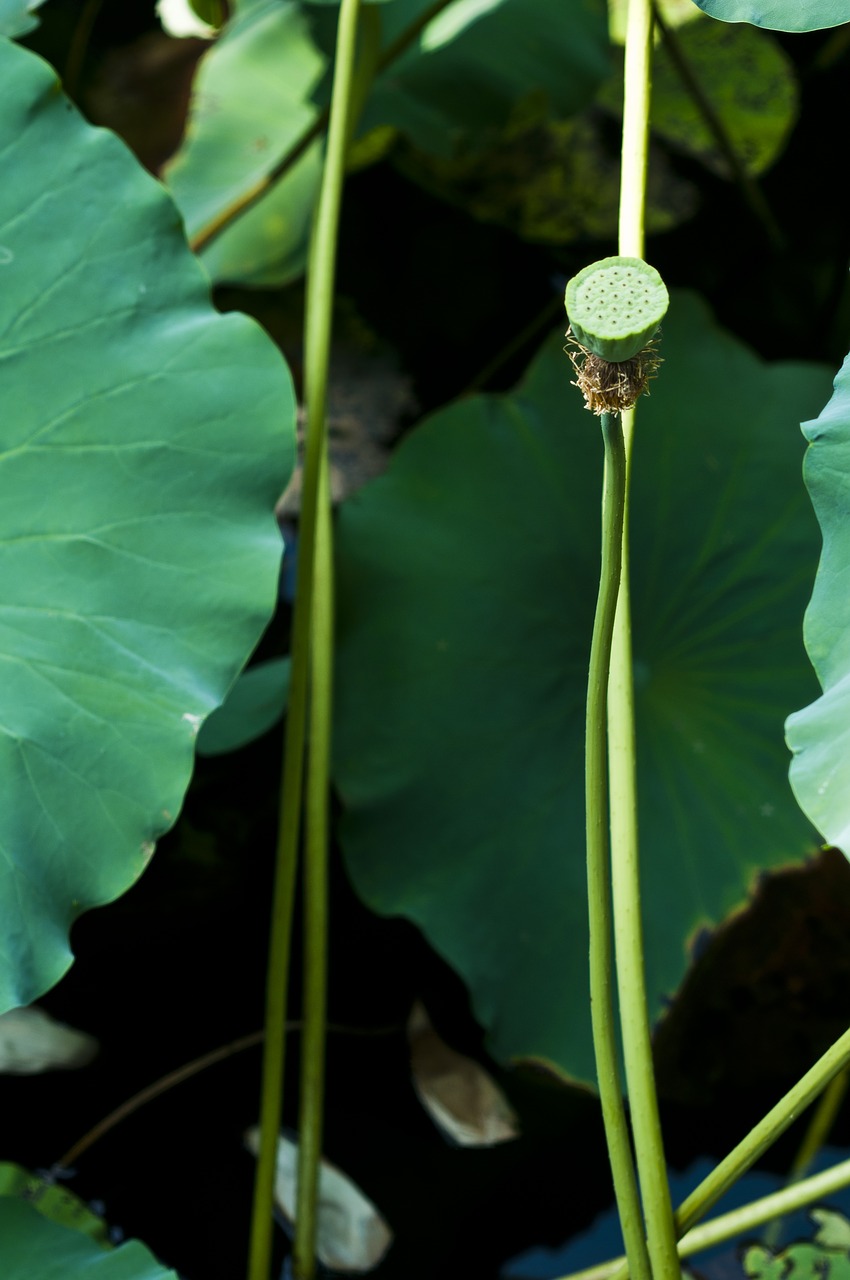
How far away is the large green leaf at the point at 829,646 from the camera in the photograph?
0.59m

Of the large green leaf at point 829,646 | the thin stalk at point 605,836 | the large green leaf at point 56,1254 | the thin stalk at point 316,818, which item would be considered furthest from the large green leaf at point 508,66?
the large green leaf at point 56,1254

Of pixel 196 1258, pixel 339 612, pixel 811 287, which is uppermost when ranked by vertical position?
pixel 339 612

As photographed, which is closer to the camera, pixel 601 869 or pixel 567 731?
pixel 601 869

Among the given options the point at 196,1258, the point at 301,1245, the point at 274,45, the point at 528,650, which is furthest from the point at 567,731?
the point at 274,45

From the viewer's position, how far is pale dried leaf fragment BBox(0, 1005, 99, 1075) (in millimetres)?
1132

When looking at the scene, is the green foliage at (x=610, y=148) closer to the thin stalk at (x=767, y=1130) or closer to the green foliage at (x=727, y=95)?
the green foliage at (x=727, y=95)

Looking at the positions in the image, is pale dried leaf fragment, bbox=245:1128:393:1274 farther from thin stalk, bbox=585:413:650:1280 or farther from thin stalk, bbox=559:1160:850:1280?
thin stalk, bbox=585:413:650:1280

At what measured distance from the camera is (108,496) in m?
0.79

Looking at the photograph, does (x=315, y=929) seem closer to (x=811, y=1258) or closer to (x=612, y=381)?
(x=811, y=1258)

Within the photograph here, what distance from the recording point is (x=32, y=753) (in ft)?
2.43

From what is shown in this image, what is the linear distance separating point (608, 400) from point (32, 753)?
1.53 ft

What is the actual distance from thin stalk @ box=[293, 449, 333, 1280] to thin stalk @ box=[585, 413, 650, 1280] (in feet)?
1.29

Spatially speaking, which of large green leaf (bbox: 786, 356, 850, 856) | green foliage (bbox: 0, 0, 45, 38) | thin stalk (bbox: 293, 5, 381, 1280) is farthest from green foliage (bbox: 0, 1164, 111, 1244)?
green foliage (bbox: 0, 0, 45, 38)

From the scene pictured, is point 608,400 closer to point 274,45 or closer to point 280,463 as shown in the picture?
point 280,463
